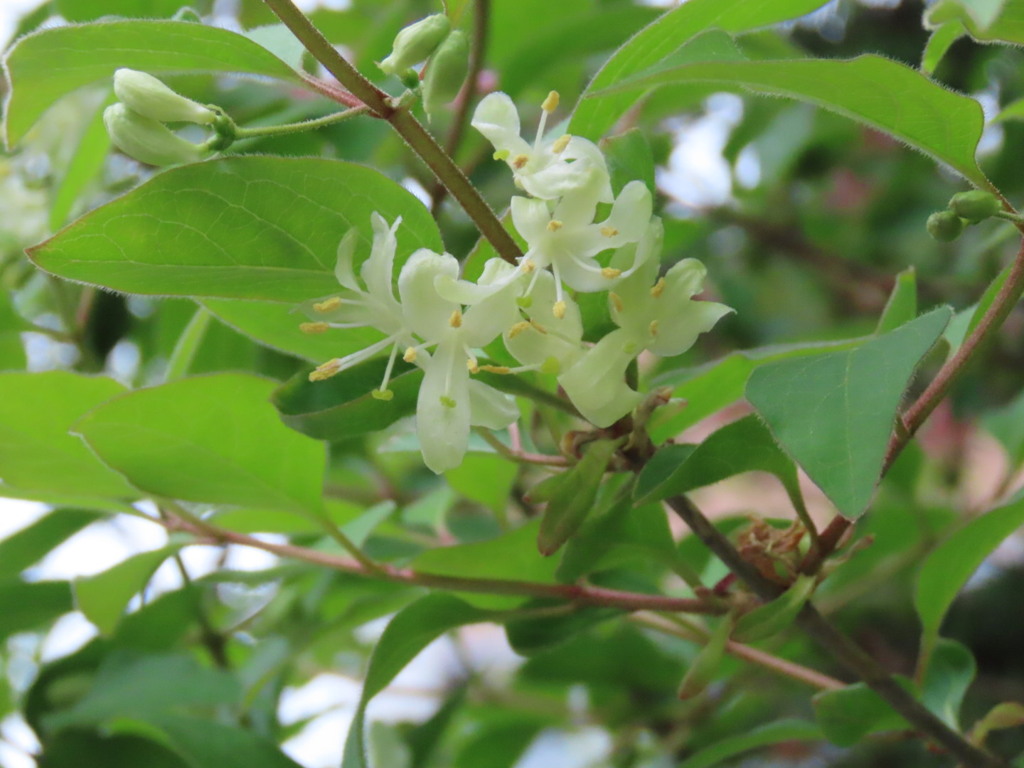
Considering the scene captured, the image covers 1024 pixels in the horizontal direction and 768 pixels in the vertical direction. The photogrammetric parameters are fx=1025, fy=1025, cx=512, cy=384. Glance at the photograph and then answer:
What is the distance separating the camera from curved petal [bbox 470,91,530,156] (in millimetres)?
508

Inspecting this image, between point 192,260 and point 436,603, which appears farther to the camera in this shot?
point 436,603

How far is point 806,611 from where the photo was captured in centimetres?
60

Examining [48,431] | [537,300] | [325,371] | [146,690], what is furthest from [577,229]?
[146,690]

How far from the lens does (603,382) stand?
50 cm

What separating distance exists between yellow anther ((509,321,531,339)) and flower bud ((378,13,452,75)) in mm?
145

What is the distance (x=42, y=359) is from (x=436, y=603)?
0.87 metres

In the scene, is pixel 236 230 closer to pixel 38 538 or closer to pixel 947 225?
pixel 947 225

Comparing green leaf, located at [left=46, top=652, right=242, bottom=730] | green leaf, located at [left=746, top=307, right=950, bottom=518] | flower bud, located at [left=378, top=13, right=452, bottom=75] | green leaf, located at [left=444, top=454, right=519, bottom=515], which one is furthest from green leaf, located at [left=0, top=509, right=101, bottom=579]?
green leaf, located at [left=746, top=307, right=950, bottom=518]

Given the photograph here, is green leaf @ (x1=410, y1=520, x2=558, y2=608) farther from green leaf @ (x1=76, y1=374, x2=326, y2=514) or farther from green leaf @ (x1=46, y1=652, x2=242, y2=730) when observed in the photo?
green leaf @ (x1=46, y1=652, x2=242, y2=730)

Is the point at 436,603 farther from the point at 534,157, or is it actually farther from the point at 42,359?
the point at 42,359

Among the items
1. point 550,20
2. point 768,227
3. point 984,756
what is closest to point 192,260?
point 984,756

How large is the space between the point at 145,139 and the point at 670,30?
28 centimetres

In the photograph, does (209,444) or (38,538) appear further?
(38,538)

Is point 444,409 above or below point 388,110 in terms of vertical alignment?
below
